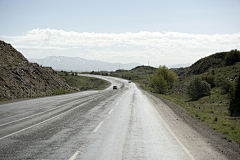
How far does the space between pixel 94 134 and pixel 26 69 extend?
3183 cm

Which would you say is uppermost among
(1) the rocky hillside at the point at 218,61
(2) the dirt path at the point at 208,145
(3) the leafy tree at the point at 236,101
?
(1) the rocky hillside at the point at 218,61

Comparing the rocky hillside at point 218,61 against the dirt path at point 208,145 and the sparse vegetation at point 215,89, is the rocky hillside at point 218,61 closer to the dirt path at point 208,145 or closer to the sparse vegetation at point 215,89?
the sparse vegetation at point 215,89

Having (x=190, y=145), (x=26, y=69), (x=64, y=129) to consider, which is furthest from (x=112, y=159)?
(x=26, y=69)

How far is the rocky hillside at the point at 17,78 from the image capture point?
2495 cm

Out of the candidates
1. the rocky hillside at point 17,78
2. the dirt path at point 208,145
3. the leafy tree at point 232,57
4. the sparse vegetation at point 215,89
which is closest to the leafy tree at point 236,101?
the sparse vegetation at point 215,89

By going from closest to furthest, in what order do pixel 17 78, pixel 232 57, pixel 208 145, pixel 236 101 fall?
1. pixel 208 145
2. pixel 236 101
3. pixel 17 78
4. pixel 232 57

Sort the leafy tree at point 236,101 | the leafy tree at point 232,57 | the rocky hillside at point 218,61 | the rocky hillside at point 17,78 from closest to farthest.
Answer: the leafy tree at point 236,101
the rocky hillside at point 17,78
the leafy tree at point 232,57
the rocky hillside at point 218,61

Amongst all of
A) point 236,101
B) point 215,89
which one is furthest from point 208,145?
point 215,89

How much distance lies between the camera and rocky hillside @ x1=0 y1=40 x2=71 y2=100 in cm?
2495

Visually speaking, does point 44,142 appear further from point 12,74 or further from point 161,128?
point 12,74

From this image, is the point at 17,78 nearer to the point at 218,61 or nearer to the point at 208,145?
the point at 208,145

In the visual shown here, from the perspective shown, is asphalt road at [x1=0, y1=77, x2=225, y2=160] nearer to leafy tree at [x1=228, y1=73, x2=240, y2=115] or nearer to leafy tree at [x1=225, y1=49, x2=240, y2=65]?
leafy tree at [x1=228, y1=73, x2=240, y2=115]

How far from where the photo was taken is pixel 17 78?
A: 2906 centimetres

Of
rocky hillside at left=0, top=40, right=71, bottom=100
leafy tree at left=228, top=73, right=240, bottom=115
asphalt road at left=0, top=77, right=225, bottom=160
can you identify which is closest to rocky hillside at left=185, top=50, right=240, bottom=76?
leafy tree at left=228, top=73, right=240, bottom=115
